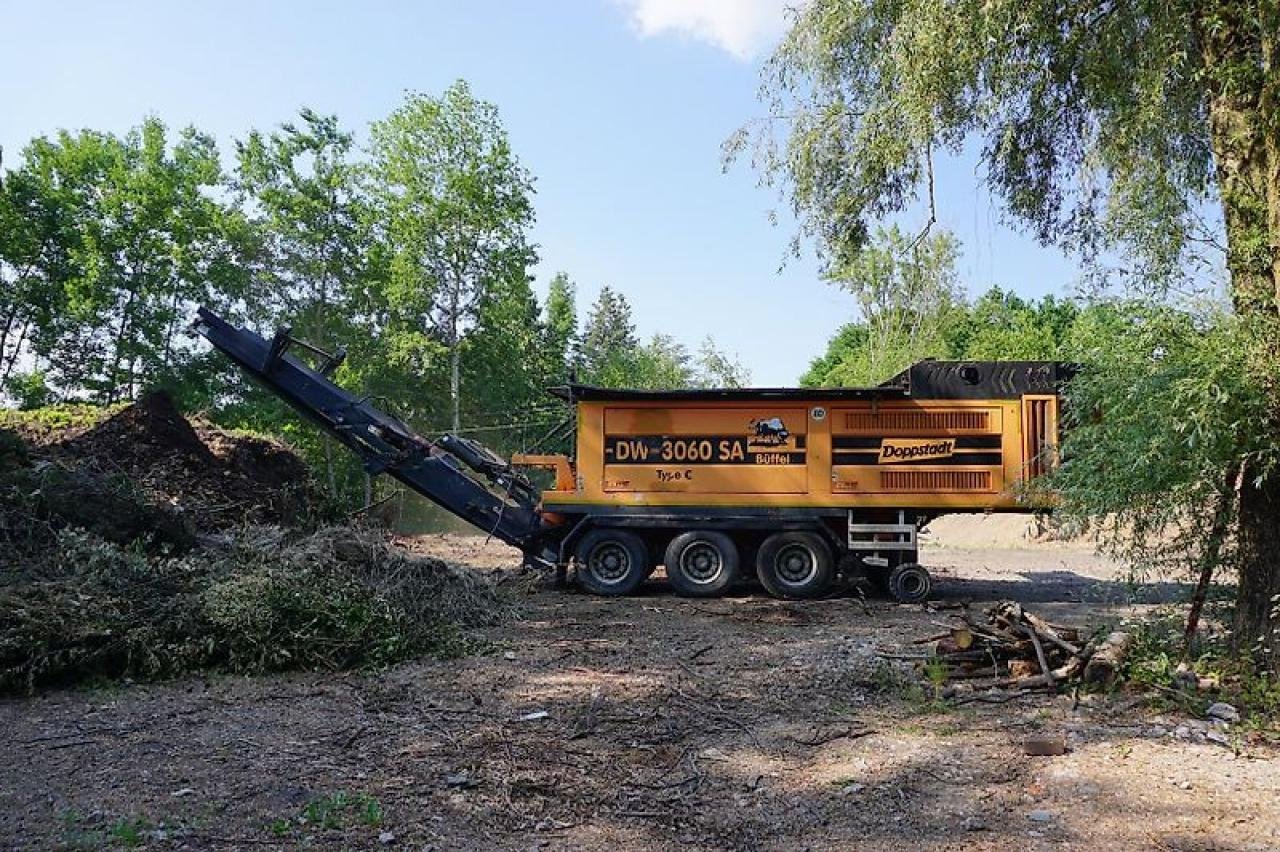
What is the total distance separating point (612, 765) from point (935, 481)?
7.36 m

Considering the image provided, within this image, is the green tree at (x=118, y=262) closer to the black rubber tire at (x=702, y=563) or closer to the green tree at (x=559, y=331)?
the green tree at (x=559, y=331)

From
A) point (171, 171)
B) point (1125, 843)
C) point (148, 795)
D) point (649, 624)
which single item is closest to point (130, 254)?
point (171, 171)

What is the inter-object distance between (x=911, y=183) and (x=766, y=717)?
5.28 m

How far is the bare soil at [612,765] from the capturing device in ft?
12.5

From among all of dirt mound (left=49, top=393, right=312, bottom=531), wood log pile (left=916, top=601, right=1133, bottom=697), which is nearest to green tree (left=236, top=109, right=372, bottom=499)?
dirt mound (left=49, top=393, right=312, bottom=531)

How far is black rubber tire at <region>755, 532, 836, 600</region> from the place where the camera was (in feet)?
36.6

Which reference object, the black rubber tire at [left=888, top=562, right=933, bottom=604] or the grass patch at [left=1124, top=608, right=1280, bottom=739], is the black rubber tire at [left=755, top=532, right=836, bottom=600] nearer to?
the black rubber tire at [left=888, top=562, right=933, bottom=604]

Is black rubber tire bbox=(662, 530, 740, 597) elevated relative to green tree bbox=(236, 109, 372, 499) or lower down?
lower down

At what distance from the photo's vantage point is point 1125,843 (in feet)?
11.9

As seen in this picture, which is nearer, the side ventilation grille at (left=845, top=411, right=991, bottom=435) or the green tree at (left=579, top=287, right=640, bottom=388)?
the side ventilation grille at (left=845, top=411, right=991, bottom=435)

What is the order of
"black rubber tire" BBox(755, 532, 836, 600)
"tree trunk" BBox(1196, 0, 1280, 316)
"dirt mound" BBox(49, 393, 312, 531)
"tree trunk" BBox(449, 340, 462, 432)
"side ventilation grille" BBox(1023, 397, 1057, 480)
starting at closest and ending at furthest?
"tree trunk" BBox(1196, 0, 1280, 316) → "side ventilation grille" BBox(1023, 397, 1057, 480) → "black rubber tire" BBox(755, 532, 836, 600) → "dirt mound" BBox(49, 393, 312, 531) → "tree trunk" BBox(449, 340, 462, 432)

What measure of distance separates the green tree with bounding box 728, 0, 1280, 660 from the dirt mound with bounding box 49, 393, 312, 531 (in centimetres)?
813

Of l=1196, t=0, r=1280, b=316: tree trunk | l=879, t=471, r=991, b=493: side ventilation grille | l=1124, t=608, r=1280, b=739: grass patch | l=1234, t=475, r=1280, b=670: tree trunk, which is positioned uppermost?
l=1196, t=0, r=1280, b=316: tree trunk

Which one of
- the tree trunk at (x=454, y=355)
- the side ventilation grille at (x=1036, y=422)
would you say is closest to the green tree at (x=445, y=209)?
the tree trunk at (x=454, y=355)
